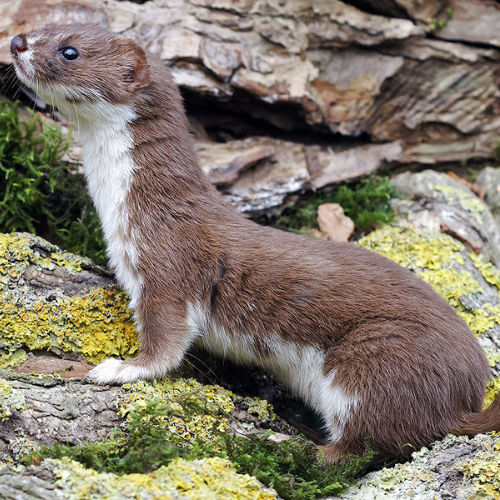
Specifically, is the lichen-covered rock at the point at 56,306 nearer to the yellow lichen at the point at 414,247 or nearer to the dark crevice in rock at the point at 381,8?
the yellow lichen at the point at 414,247

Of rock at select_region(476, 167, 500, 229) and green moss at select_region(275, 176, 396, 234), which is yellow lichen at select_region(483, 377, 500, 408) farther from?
rock at select_region(476, 167, 500, 229)

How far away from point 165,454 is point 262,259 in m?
1.71

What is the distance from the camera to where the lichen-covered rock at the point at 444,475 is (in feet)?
12.1

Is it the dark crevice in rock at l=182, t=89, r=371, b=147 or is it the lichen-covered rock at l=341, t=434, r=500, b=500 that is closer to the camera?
the lichen-covered rock at l=341, t=434, r=500, b=500

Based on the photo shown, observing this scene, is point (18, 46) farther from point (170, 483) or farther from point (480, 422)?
point (480, 422)

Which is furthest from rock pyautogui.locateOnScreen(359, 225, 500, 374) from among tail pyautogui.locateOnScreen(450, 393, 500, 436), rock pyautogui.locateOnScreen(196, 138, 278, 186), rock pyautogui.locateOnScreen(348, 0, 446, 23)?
rock pyautogui.locateOnScreen(348, 0, 446, 23)

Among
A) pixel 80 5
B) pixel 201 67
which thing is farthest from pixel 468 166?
pixel 80 5

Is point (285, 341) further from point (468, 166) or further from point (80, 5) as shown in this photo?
point (468, 166)

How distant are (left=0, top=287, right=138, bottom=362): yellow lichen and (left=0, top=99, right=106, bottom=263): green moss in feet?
2.92

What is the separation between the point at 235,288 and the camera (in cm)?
463

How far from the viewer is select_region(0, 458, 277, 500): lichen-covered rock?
2.98 meters

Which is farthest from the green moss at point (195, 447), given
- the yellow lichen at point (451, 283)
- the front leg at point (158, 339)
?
the yellow lichen at point (451, 283)

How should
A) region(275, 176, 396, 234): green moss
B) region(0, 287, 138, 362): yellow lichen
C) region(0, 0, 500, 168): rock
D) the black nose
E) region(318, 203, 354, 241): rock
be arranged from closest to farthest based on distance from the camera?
region(0, 287, 138, 362): yellow lichen
the black nose
region(0, 0, 500, 168): rock
region(318, 203, 354, 241): rock
region(275, 176, 396, 234): green moss

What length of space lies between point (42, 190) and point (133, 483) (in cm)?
368
